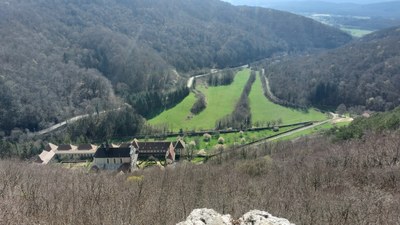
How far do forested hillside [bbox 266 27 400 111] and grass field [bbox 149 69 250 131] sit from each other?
1944 cm

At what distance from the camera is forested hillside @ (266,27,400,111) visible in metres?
128

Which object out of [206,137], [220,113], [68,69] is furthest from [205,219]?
[68,69]

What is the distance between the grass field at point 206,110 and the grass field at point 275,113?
790cm

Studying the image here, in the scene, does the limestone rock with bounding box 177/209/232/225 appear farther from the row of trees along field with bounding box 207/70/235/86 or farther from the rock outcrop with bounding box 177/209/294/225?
the row of trees along field with bounding box 207/70/235/86

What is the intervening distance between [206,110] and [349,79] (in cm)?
6152

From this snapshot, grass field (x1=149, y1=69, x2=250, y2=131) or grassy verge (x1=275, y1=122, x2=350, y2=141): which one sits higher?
grass field (x1=149, y1=69, x2=250, y2=131)

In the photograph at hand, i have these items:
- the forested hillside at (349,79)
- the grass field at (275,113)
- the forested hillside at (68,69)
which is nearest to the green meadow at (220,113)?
the grass field at (275,113)

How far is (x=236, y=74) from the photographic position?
180m

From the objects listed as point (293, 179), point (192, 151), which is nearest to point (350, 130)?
point (293, 179)

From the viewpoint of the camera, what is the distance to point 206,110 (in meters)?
122

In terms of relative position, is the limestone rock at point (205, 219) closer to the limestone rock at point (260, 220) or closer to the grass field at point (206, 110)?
the limestone rock at point (260, 220)

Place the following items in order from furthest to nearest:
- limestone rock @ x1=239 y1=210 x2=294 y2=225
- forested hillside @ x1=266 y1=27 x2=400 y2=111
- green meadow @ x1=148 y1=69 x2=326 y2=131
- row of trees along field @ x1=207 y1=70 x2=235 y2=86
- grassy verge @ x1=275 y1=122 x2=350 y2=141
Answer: row of trees along field @ x1=207 y1=70 x2=235 y2=86, forested hillside @ x1=266 y1=27 x2=400 y2=111, green meadow @ x1=148 y1=69 x2=326 y2=131, grassy verge @ x1=275 y1=122 x2=350 y2=141, limestone rock @ x1=239 y1=210 x2=294 y2=225

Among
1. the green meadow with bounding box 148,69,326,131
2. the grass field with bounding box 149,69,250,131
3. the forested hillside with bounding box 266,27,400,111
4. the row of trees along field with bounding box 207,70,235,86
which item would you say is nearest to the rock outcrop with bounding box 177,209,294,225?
the green meadow with bounding box 148,69,326,131

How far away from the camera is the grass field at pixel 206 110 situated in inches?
4299
